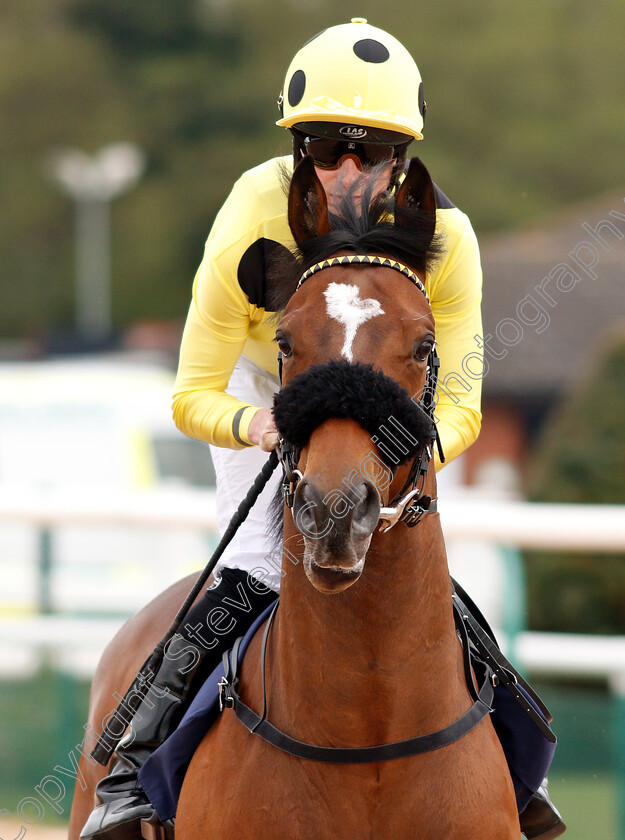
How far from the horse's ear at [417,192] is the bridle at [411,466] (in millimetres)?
194

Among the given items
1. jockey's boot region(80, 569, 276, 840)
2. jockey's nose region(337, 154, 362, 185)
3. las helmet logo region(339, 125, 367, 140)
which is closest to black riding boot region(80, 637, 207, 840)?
jockey's boot region(80, 569, 276, 840)

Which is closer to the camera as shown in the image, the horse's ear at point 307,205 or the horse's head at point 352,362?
the horse's head at point 352,362

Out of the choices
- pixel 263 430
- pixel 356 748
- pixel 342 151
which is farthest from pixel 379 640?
pixel 342 151

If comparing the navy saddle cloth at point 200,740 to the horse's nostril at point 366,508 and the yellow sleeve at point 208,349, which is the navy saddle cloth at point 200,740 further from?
the horse's nostril at point 366,508

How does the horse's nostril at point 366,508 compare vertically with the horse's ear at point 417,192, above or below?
below

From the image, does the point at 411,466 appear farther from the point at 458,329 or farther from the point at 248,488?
the point at 248,488

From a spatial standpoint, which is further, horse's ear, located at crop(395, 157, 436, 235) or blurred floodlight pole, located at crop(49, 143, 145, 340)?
blurred floodlight pole, located at crop(49, 143, 145, 340)

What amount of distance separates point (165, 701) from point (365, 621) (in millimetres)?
909

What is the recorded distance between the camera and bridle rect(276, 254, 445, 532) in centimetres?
262

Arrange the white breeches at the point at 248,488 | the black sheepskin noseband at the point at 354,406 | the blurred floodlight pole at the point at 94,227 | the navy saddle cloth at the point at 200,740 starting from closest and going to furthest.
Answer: the black sheepskin noseband at the point at 354,406 → the navy saddle cloth at the point at 200,740 → the white breeches at the point at 248,488 → the blurred floodlight pole at the point at 94,227

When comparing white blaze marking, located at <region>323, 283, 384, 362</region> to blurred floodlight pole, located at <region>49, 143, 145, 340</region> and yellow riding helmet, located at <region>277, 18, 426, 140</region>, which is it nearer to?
yellow riding helmet, located at <region>277, 18, 426, 140</region>

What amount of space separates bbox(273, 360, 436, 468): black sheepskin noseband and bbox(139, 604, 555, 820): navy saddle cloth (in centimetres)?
90

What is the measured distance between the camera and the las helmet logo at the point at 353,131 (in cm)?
337

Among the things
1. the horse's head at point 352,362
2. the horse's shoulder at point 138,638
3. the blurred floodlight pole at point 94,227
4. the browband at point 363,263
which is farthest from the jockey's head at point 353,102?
the blurred floodlight pole at point 94,227
